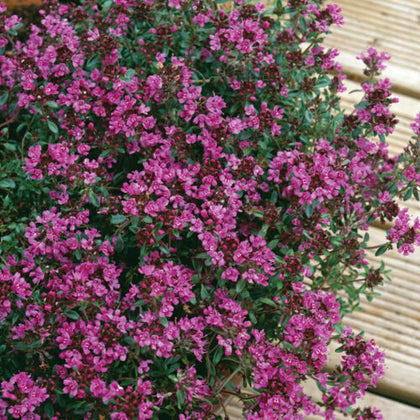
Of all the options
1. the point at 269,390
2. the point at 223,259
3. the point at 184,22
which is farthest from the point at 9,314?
the point at 184,22

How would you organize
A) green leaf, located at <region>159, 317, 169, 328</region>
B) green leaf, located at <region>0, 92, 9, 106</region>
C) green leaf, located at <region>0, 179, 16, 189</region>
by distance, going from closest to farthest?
green leaf, located at <region>159, 317, 169, 328</region> → green leaf, located at <region>0, 179, 16, 189</region> → green leaf, located at <region>0, 92, 9, 106</region>

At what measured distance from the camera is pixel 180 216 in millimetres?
1522

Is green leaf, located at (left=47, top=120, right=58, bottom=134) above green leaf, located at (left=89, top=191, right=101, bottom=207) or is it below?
above

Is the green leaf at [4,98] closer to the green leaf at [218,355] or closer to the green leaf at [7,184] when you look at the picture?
the green leaf at [7,184]

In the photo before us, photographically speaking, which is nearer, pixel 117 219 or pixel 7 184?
pixel 117 219

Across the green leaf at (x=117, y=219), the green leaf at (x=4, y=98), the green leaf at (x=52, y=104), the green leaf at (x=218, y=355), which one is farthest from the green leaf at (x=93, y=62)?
the green leaf at (x=218, y=355)

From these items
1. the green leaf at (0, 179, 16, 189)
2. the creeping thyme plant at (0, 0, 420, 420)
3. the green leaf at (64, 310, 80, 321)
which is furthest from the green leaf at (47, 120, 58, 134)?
the green leaf at (64, 310, 80, 321)

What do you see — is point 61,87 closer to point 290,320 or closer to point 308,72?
point 308,72

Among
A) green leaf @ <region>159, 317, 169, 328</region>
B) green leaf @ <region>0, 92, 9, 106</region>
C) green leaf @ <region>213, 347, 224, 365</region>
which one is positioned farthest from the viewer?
green leaf @ <region>0, 92, 9, 106</region>

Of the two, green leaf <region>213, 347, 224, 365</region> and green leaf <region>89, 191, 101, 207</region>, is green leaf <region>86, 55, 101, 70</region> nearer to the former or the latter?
green leaf <region>89, 191, 101, 207</region>

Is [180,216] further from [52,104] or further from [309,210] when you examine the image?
[52,104]

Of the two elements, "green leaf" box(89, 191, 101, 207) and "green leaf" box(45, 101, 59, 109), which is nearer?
"green leaf" box(89, 191, 101, 207)

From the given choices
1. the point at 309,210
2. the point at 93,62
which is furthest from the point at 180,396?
the point at 93,62

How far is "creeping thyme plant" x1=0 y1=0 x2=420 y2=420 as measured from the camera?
139 centimetres
